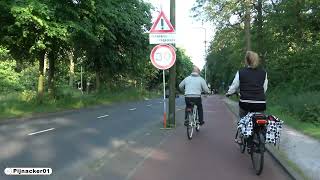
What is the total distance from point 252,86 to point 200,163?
5.82 ft

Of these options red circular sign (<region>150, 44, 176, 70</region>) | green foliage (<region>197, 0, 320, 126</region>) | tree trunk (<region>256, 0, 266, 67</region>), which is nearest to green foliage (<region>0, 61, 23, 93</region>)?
green foliage (<region>197, 0, 320, 126</region>)

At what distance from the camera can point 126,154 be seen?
1144 centimetres

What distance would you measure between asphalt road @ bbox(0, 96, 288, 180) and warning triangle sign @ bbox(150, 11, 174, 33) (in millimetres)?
3205

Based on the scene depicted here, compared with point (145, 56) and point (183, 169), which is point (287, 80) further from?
point (183, 169)

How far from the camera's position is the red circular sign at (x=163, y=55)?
17.6m

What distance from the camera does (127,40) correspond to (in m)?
41.0

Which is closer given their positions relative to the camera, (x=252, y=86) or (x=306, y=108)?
(x=252, y=86)

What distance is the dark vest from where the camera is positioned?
9906 millimetres

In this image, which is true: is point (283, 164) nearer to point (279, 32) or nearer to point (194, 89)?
point (194, 89)

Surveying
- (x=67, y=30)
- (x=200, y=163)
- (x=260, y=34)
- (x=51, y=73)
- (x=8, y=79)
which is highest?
(x=260, y=34)

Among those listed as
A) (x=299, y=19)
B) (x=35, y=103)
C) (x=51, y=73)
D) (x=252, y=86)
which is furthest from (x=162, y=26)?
(x=51, y=73)

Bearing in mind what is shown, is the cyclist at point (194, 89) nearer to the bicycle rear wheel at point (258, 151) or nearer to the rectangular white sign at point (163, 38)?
the rectangular white sign at point (163, 38)

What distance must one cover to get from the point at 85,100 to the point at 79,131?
20.3 metres

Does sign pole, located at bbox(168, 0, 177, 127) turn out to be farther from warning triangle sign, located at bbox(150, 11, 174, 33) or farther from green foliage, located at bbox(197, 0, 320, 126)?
green foliage, located at bbox(197, 0, 320, 126)
